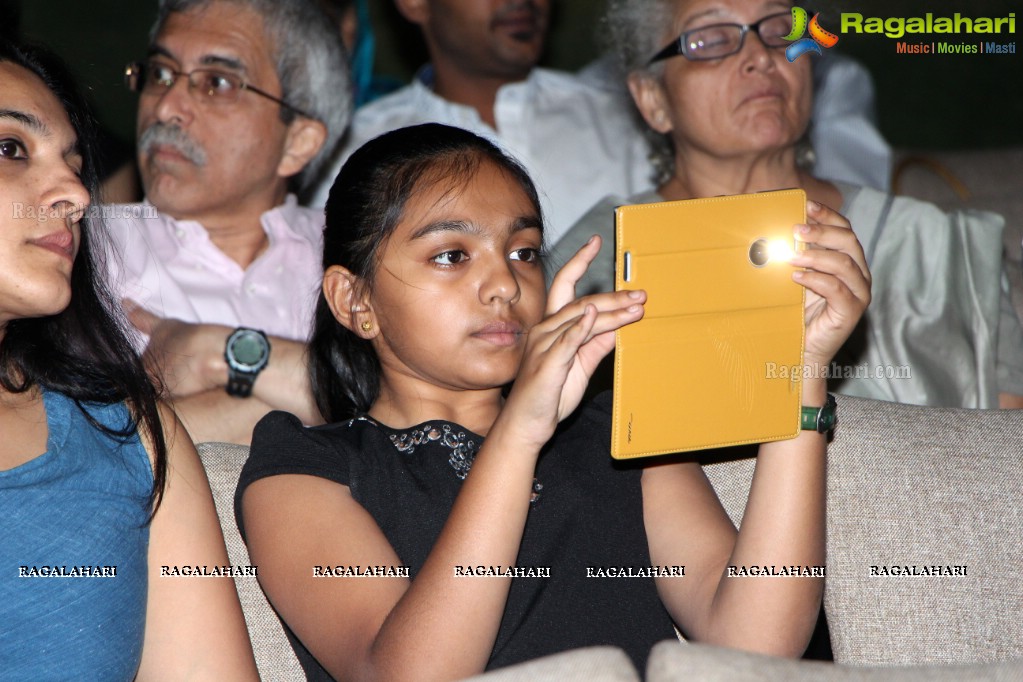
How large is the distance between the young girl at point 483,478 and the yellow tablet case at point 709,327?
0.04m

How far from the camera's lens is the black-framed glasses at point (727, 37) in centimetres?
227

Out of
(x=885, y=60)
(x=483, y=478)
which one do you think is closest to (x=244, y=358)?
(x=483, y=478)

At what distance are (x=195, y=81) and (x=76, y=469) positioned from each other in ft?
4.11

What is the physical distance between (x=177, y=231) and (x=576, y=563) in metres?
1.32

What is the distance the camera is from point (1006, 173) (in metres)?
2.68

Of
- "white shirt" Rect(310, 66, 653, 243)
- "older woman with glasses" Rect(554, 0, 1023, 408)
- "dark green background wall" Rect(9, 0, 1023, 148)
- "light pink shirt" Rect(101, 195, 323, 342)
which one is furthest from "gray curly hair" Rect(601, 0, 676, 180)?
"dark green background wall" Rect(9, 0, 1023, 148)

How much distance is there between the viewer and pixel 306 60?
2.53 m

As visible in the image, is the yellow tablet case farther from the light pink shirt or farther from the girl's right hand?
the light pink shirt

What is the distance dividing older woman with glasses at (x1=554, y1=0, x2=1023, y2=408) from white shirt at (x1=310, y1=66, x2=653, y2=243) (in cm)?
44

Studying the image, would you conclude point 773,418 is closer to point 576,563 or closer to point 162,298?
point 576,563

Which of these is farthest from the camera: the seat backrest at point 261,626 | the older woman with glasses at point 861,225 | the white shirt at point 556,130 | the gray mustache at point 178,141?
the white shirt at point 556,130

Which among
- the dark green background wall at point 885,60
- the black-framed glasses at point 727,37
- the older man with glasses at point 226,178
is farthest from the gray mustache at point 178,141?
the dark green background wall at point 885,60

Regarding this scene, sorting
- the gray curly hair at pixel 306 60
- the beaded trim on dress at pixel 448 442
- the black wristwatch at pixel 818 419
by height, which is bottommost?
the beaded trim on dress at pixel 448 442

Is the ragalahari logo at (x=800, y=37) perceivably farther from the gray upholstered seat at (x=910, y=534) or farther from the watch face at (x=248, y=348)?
the watch face at (x=248, y=348)
